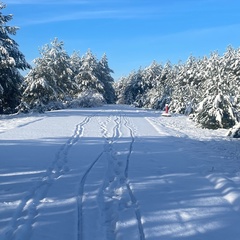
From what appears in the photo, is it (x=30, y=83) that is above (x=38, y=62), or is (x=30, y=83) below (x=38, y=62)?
below

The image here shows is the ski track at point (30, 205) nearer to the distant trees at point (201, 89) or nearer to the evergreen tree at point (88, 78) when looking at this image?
the distant trees at point (201, 89)

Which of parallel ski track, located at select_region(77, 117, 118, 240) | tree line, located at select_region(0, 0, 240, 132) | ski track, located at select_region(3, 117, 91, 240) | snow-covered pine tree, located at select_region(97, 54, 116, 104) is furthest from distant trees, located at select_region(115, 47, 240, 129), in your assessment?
ski track, located at select_region(3, 117, 91, 240)

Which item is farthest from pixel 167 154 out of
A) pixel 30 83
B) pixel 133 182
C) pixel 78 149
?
pixel 30 83

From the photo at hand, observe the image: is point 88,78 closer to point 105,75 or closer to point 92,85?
point 92,85

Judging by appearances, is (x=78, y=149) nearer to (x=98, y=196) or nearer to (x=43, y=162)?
(x=43, y=162)

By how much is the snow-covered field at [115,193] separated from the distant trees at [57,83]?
70.2ft

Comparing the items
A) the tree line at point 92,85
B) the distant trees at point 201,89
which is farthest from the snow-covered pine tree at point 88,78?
the distant trees at point 201,89

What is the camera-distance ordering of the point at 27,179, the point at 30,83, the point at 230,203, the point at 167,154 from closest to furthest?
the point at 230,203
the point at 27,179
the point at 167,154
the point at 30,83

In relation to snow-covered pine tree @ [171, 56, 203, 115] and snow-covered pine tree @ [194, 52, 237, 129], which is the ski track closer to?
snow-covered pine tree @ [194, 52, 237, 129]

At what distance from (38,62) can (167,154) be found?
95.7ft

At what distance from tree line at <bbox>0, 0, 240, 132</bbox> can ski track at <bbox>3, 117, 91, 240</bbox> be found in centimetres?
1342

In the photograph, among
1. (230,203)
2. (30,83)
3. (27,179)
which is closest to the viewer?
(230,203)

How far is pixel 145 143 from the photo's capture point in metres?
11.2

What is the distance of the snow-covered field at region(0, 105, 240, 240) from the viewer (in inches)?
165
